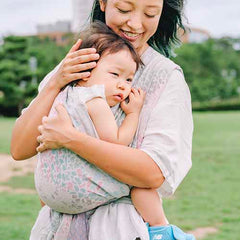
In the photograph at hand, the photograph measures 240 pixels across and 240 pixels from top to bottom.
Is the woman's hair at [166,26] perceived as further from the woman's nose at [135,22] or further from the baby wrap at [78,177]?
the baby wrap at [78,177]

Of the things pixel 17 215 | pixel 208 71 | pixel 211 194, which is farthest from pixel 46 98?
pixel 208 71

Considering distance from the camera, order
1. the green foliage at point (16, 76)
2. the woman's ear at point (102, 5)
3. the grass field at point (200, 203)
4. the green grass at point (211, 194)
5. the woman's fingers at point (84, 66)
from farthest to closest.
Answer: the green foliage at point (16, 76)
the green grass at point (211, 194)
the grass field at point (200, 203)
the woman's ear at point (102, 5)
the woman's fingers at point (84, 66)

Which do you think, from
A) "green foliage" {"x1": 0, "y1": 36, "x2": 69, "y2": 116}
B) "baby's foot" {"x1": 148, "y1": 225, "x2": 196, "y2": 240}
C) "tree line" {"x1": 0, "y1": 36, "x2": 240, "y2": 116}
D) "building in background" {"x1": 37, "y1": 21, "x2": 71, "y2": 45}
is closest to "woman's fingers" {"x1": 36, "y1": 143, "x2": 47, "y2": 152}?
"baby's foot" {"x1": 148, "y1": 225, "x2": 196, "y2": 240}

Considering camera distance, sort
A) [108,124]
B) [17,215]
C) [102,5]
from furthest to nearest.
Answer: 1. [17,215]
2. [102,5]
3. [108,124]

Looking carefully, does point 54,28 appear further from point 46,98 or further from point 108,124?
point 108,124

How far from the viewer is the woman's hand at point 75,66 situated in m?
2.04

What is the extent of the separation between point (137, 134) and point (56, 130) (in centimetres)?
29

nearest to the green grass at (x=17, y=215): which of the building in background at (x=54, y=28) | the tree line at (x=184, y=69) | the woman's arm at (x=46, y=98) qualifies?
the woman's arm at (x=46, y=98)

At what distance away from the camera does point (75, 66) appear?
2.06 meters

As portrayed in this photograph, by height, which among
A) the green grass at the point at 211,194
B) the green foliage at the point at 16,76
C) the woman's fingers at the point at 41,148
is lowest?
the green foliage at the point at 16,76

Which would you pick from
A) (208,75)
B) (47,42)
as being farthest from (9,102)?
(208,75)

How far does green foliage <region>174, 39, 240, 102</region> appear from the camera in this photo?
40938mm

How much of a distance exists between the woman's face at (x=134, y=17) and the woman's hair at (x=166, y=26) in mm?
197

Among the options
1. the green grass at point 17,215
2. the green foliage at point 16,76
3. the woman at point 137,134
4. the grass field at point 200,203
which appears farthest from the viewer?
the green foliage at point 16,76
